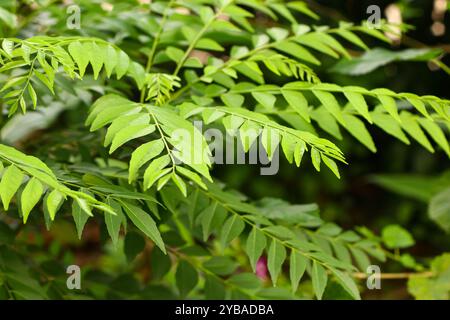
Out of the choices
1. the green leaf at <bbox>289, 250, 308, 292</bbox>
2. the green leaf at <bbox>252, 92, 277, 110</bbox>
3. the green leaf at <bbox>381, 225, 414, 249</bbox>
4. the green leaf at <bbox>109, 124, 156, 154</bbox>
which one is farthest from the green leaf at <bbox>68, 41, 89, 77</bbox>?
the green leaf at <bbox>381, 225, 414, 249</bbox>

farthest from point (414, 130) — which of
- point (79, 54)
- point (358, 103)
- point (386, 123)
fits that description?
point (79, 54)

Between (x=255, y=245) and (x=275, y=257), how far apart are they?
31 mm

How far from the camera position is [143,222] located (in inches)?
28.0

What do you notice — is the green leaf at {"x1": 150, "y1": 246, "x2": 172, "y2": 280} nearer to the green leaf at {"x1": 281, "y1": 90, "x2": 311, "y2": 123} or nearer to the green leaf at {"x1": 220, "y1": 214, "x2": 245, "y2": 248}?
the green leaf at {"x1": 220, "y1": 214, "x2": 245, "y2": 248}

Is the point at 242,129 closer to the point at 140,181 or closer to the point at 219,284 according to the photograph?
the point at 140,181

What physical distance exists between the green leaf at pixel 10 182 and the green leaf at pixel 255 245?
32 centimetres

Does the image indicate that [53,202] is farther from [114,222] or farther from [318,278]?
[318,278]

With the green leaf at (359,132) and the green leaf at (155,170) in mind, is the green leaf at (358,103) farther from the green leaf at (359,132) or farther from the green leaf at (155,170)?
the green leaf at (155,170)

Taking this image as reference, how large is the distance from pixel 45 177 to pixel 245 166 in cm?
168

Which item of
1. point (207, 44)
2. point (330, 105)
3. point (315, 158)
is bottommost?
point (315, 158)

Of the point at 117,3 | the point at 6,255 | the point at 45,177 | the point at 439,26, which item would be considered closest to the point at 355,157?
the point at 439,26

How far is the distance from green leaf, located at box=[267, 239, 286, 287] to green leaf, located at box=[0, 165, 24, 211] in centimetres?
34

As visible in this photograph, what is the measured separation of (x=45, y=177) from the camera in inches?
24.5

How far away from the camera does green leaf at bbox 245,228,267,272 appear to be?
2.68 feet
